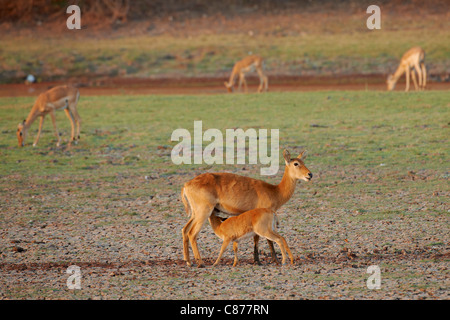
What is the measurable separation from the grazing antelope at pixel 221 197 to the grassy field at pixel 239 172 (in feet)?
1.37

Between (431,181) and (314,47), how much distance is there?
56.8ft

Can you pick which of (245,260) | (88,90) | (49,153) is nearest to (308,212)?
(245,260)

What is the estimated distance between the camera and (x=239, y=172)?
1303cm

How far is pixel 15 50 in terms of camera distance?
2936 centimetres

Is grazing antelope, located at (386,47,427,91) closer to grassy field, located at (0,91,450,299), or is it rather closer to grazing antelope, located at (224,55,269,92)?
grassy field, located at (0,91,450,299)

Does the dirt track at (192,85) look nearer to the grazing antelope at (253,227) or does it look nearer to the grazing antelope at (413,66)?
the grazing antelope at (413,66)

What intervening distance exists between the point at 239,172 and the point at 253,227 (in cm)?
532

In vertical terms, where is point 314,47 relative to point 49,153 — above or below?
above

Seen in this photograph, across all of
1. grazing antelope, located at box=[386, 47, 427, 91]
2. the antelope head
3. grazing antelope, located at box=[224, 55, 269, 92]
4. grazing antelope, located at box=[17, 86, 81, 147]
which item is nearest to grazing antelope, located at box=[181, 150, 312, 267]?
the antelope head

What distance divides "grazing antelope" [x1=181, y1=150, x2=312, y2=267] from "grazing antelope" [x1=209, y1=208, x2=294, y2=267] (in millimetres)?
251

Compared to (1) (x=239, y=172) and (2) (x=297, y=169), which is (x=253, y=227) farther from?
(1) (x=239, y=172)

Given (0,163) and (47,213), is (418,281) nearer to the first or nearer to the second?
(47,213)

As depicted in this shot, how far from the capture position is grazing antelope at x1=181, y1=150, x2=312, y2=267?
8.04 meters

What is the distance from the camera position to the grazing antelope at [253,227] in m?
7.70
